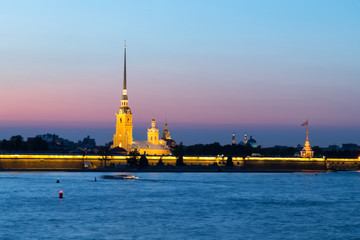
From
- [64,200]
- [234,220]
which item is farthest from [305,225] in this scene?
[64,200]

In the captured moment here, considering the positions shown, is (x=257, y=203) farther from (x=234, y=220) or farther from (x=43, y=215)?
(x=43, y=215)

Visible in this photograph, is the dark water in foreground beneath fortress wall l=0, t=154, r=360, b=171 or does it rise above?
beneath

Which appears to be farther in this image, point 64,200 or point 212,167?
point 212,167

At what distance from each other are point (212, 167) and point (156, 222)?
134954 millimetres

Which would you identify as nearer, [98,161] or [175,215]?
[175,215]

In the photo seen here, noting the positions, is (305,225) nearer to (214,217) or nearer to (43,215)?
(214,217)

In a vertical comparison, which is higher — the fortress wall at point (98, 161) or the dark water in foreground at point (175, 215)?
the fortress wall at point (98, 161)

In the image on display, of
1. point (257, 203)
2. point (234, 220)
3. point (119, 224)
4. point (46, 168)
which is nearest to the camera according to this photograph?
point (119, 224)

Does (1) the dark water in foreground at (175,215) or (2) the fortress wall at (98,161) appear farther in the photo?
(2) the fortress wall at (98,161)

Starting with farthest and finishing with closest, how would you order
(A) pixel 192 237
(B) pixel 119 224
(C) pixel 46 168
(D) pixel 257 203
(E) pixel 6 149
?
(E) pixel 6 149 < (C) pixel 46 168 < (D) pixel 257 203 < (B) pixel 119 224 < (A) pixel 192 237

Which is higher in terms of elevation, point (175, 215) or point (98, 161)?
point (98, 161)

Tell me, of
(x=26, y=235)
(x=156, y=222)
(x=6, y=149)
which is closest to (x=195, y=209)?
(x=156, y=222)

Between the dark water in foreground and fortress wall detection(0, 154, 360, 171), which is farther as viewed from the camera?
fortress wall detection(0, 154, 360, 171)

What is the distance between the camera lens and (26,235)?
143 ft
